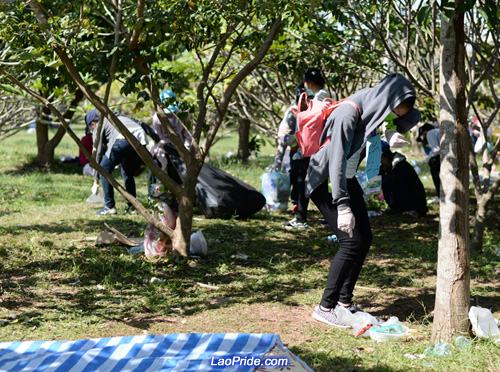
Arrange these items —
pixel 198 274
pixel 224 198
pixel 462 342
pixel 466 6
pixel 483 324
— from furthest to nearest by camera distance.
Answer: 1. pixel 224 198
2. pixel 198 274
3. pixel 483 324
4. pixel 462 342
5. pixel 466 6

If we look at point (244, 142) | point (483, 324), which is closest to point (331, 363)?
point (483, 324)

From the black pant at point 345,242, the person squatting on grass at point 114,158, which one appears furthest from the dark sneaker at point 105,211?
the black pant at point 345,242

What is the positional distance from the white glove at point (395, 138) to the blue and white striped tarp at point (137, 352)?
4.85 feet

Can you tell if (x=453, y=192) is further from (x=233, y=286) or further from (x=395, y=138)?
(x=233, y=286)

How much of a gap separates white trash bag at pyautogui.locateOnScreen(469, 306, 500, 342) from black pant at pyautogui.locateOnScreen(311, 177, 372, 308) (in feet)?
2.46

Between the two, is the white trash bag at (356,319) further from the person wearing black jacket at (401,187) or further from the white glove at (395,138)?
the person wearing black jacket at (401,187)

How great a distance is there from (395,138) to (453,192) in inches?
24.8

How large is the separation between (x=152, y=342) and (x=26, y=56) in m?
2.32

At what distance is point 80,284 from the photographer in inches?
184

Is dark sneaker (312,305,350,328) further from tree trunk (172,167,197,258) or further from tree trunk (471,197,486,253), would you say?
tree trunk (471,197,486,253)

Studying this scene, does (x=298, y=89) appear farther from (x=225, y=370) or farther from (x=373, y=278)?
(x=225, y=370)

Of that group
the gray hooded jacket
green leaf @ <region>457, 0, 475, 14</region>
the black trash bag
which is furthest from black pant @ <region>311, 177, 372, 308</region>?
the black trash bag

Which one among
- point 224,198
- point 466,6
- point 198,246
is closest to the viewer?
point 466,6

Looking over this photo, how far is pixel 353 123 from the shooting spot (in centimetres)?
352
